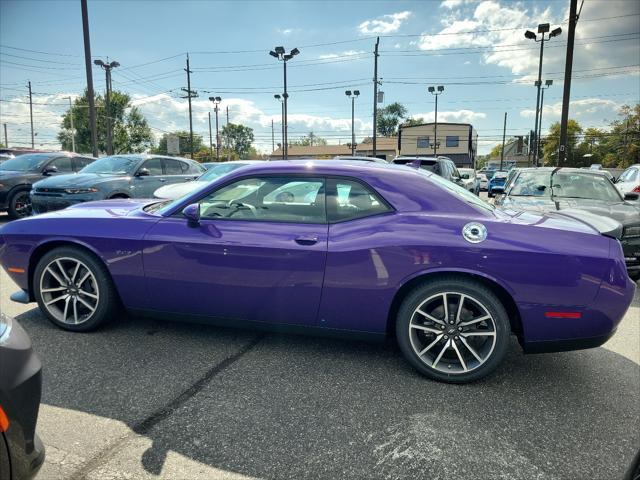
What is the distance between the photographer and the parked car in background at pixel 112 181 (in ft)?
27.3

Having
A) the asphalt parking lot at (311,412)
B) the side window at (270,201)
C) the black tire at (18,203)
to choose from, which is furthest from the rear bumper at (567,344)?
the black tire at (18,203)

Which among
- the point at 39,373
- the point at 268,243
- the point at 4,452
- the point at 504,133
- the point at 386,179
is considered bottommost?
the point at 4,452

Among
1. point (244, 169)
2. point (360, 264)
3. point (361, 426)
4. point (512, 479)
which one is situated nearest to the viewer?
point (512, 479)

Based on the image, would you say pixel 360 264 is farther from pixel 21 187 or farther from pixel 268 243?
pixel 21 187

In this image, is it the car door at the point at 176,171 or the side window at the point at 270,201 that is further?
the car door at the point at 176,171

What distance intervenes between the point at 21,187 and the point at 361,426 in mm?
10829

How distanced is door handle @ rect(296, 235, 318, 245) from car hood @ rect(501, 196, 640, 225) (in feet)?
11.3

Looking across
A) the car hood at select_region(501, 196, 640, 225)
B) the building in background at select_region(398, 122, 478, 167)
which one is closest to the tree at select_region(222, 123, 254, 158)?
the building in background at select_region(398, 122, 478, 167)

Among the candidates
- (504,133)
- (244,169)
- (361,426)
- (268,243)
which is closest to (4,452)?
(361,426)

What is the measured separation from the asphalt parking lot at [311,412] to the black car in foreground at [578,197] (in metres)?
2.46

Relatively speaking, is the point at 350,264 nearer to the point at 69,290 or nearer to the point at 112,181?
the point at 69,290

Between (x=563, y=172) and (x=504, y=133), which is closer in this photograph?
(x=563, y=172)

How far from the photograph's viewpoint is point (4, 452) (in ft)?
5.03

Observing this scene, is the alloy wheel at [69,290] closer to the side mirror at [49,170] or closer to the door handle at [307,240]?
the door handle at [307,240]
